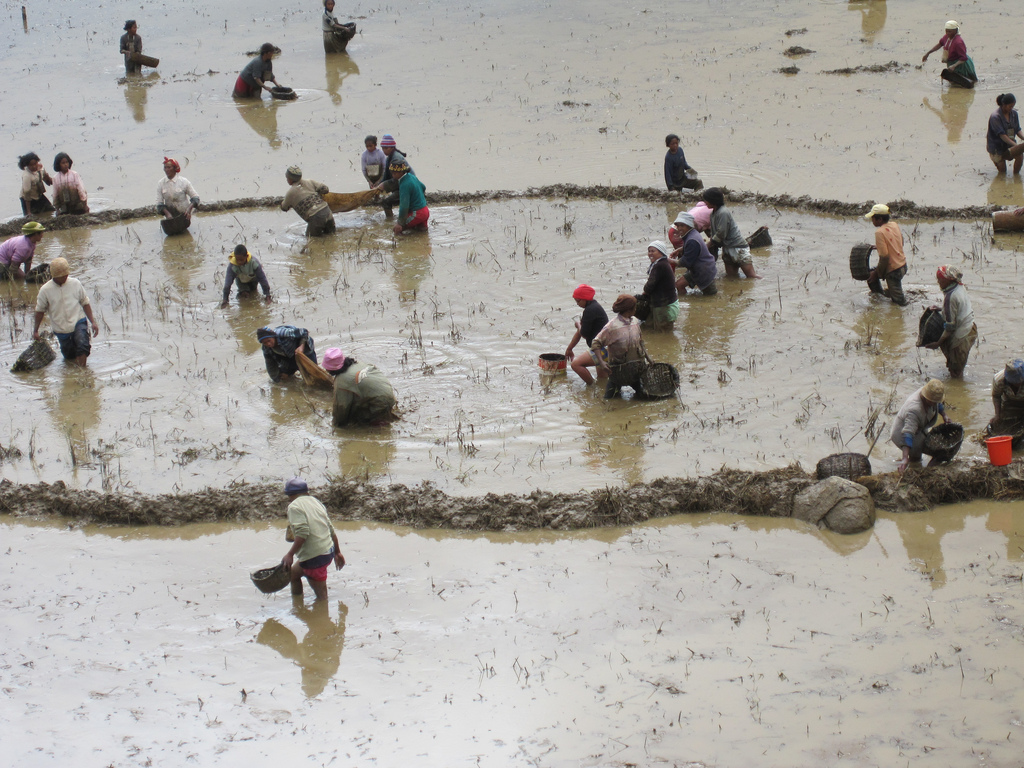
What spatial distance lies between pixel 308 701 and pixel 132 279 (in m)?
9.13

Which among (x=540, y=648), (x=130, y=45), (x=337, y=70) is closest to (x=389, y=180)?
(x=337, y=70)

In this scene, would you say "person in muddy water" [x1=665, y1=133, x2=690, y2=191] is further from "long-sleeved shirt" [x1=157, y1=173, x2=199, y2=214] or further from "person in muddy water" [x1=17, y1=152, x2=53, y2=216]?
"person in muddy water" [x1=17, y1=152, x2=53, y2=216]

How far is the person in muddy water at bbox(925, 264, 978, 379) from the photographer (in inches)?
356

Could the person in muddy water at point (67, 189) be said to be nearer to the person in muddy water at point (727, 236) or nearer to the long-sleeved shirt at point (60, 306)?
the long-sleeved shirt at point (60, 306)

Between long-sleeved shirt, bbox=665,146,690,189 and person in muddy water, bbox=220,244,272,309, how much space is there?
6.18 metres

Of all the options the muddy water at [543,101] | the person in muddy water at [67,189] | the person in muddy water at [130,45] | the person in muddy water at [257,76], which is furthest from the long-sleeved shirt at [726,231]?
the person in muddy water at [130,45]

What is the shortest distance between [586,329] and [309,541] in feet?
14.1

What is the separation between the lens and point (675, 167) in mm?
14766

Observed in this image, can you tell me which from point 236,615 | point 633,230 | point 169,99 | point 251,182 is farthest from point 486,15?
point 236,615

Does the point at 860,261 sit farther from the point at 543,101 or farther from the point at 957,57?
the point at 543,101

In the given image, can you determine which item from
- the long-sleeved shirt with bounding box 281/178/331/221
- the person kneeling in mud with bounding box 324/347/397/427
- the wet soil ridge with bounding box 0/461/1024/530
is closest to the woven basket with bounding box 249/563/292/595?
the wet soil ridge with bounding box 0/461/1024/530

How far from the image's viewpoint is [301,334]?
10250 millimetres

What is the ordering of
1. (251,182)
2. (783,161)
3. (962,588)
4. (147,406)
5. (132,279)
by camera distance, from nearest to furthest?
(962,588)
(147,406)
(132,279)
(783,161)
(251,182)

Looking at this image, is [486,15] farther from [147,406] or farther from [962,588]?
[962,588]
